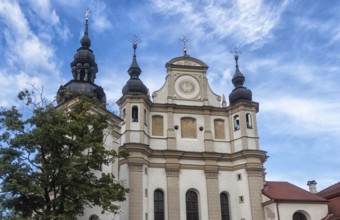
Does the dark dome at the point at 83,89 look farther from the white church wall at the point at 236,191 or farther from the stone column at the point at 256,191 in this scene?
the stone column at the point at 256,191

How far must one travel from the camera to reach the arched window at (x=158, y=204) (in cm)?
3269

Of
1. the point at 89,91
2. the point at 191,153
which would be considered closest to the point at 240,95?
the point at 191,153

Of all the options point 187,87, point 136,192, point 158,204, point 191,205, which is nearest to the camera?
point 136,192

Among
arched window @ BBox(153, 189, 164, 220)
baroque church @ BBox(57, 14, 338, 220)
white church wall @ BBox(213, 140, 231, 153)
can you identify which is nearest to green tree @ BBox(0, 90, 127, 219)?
baroque church @ BBox(57, 14, 338, 220)

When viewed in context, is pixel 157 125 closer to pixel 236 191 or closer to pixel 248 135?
pixel 248 135

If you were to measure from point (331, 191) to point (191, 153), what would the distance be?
11850 millimetres

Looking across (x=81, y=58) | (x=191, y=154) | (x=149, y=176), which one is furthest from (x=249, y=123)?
(x=81, y=58)

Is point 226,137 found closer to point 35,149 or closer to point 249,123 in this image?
point 249,123

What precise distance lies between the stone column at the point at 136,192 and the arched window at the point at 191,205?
14.0 feet

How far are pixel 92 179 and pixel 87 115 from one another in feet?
10.3

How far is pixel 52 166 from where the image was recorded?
19.2m

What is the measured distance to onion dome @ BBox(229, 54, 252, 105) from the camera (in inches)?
1475

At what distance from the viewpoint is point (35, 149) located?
19.7 metres

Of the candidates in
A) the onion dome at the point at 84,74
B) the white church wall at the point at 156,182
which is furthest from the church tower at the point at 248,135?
the onion dome at the point at 84,74
